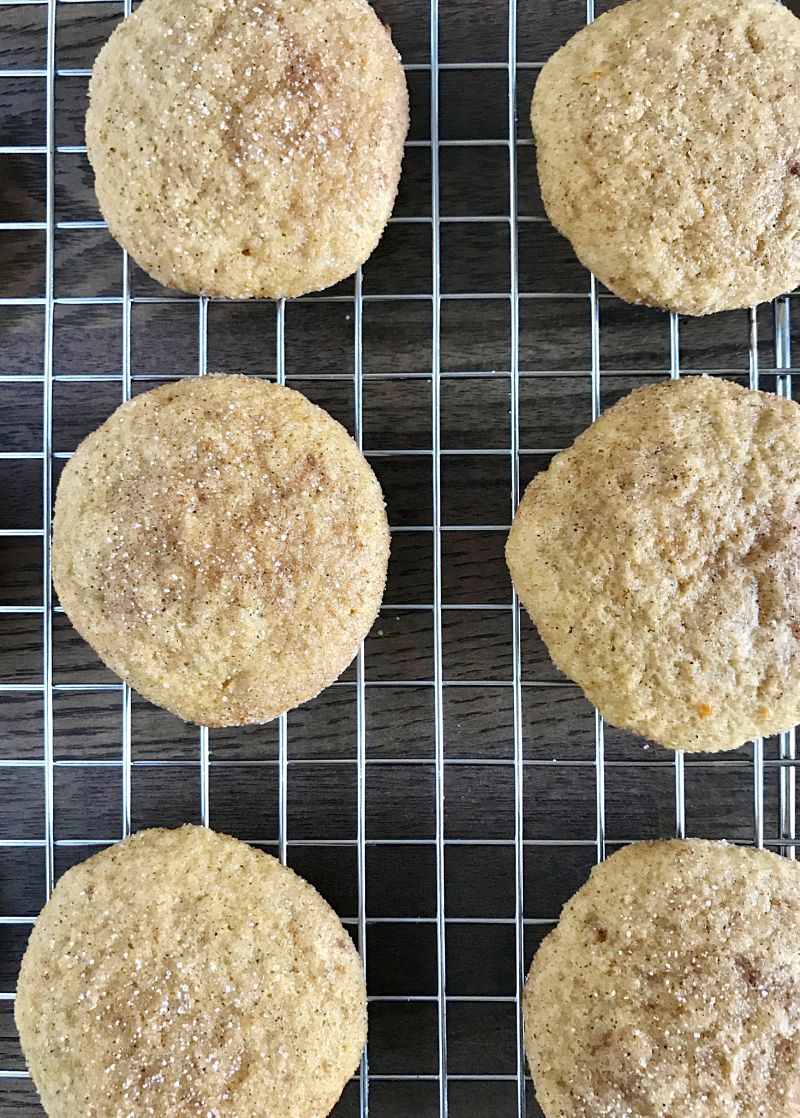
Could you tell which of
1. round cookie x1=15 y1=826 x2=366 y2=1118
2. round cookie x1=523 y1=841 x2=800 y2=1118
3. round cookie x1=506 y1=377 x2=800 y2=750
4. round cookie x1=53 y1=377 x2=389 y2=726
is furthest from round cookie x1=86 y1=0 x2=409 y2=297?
round cookie x1=523 y1=841 x2=800 y2=1118

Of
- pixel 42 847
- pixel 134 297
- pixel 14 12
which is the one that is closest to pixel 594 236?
pixel 134 297

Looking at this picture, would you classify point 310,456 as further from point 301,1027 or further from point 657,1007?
point 657,1007

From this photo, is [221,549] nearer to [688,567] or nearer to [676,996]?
[688,567]

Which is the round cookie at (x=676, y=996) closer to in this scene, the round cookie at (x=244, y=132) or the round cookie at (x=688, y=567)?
the round cookie at (x=688, y=567)

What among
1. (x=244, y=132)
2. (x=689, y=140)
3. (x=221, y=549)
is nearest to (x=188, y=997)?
(x=221, y=549)

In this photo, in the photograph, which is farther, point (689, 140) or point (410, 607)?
point (410, 607)

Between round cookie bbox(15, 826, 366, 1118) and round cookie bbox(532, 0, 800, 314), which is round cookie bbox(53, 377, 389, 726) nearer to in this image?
round cookie bbox(15, 826, 366, 1118)

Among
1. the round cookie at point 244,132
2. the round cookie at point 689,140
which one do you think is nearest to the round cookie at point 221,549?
the round cookie at point 244,132

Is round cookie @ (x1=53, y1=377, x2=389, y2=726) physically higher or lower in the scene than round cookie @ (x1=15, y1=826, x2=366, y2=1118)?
higher
